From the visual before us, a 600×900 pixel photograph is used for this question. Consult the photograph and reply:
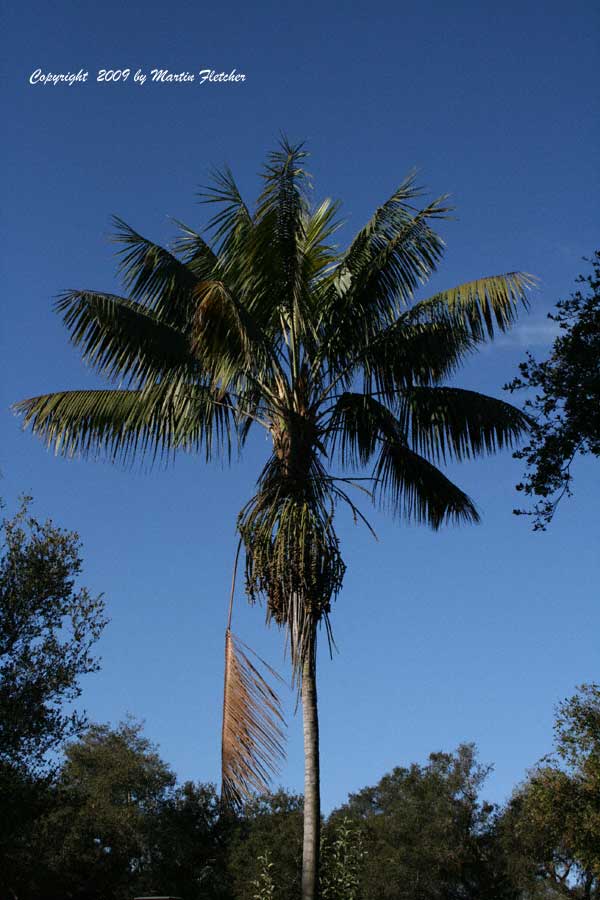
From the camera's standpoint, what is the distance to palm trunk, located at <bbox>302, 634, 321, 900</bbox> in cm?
903

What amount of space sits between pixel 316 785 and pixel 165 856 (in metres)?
29.2

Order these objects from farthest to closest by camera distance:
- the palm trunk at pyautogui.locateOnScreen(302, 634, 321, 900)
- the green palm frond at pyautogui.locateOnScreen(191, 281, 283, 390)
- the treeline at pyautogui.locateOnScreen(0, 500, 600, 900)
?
the treeline at pyautogui.locateOnScreen(0, 500, 600, 900) → the green palm frond at pyautogui.locateOnScreen(191, 281, 283, 390) → the palm trunk at pyautogui.locateOnScreen(302, 634, 321, 900)

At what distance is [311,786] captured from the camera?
9.34m

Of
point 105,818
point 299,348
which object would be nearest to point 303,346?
point 299,348

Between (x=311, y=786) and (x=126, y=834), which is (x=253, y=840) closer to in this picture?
(x=126, y=834)

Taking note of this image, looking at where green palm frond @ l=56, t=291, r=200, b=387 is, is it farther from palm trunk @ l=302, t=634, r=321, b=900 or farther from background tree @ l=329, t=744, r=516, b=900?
background tree @ l=329, t=744, r=516, b=900

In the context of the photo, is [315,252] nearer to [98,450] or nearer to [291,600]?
[98,450]

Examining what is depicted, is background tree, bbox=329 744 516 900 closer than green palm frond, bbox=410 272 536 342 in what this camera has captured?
No

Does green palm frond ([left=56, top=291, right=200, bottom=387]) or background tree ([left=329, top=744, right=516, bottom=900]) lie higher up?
green palm frond ([left=56, top=291, right=200, bottom=387])

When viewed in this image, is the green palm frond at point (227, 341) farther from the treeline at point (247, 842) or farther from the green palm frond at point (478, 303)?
the treeline at point (247, 842)

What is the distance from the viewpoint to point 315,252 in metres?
12.1

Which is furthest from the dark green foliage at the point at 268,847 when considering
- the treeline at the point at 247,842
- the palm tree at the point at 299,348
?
the palm tree at the point at 299,348

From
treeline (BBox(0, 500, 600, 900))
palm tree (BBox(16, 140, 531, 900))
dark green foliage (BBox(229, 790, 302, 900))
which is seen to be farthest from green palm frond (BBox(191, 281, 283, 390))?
dark green foliage (BBox(229, 790, 302, 900))

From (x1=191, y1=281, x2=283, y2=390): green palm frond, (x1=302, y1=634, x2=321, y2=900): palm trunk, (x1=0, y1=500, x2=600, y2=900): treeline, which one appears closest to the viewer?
(x1=302, y1=634, x2=321, y2=900): palm trunk
